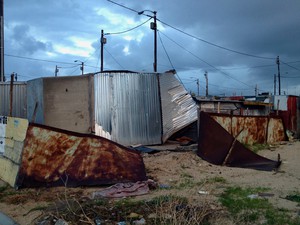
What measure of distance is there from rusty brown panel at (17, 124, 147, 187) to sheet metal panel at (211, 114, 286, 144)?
15.0ft

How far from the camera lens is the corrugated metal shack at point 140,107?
559 inches

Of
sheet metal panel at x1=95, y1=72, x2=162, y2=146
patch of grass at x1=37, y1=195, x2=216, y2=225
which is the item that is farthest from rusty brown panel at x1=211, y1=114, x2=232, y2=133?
patch of grass at x1=37, y1=195, x2=216, y2=225

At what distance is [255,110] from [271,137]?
7.42m

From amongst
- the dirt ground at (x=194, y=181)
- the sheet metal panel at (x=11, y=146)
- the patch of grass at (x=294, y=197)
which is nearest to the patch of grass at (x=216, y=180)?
the dirt ground at (x=194, y=181)

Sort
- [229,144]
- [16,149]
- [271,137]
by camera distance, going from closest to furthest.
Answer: [16,149]
[229,144]
[271,137]

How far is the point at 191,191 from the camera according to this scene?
21.4ft

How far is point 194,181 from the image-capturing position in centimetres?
752

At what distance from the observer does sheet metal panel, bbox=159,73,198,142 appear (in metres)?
15.3

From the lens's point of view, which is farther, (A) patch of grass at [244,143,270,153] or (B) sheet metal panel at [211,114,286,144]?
(A) patch of grass at [244,143,270,153]

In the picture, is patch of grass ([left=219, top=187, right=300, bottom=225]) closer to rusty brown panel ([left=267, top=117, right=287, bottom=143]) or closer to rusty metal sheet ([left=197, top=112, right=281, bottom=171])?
rusty metal sheet ([left=197, top=112, right=281, bottom=171])

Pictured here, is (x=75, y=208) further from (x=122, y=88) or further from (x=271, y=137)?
(x=271, y=137)

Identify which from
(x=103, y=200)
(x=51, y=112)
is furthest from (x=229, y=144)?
(x=51, y=112)

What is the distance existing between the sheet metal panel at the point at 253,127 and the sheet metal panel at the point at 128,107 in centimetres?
409

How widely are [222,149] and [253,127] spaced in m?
3.49
